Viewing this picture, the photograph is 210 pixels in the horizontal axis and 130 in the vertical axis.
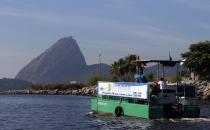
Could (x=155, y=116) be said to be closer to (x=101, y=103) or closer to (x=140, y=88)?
(x=140, y=88)

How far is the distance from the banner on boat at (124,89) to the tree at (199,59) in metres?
62.5

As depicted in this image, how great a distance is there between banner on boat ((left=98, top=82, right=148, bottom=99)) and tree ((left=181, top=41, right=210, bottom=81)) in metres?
62.5

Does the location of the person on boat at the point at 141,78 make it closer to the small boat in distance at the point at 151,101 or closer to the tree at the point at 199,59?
the small boat in distance at the point at 151,101

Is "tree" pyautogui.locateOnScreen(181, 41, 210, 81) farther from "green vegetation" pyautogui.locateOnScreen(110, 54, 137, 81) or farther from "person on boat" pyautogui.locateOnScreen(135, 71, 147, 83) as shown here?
"person on boat" pyautogui.locateOnScreen(135, 71, 147, 83)

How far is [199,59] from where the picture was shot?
376ft

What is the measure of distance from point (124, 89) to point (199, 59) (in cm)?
6923

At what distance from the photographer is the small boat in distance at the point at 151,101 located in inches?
1726

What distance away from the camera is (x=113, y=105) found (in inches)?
1937

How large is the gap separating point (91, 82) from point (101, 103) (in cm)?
12931

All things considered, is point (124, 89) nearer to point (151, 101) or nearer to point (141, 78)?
point (141, 78)

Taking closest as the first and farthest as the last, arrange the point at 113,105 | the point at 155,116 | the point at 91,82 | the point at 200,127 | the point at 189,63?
the point at 200,127
the point at 155,116
the point at 113,105
the point at 189,63
the point at 91,82

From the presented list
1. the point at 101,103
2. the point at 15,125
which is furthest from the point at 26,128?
the point at 101,103

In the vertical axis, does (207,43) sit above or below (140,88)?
above

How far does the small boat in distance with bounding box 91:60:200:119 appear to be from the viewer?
43844 millimetres
